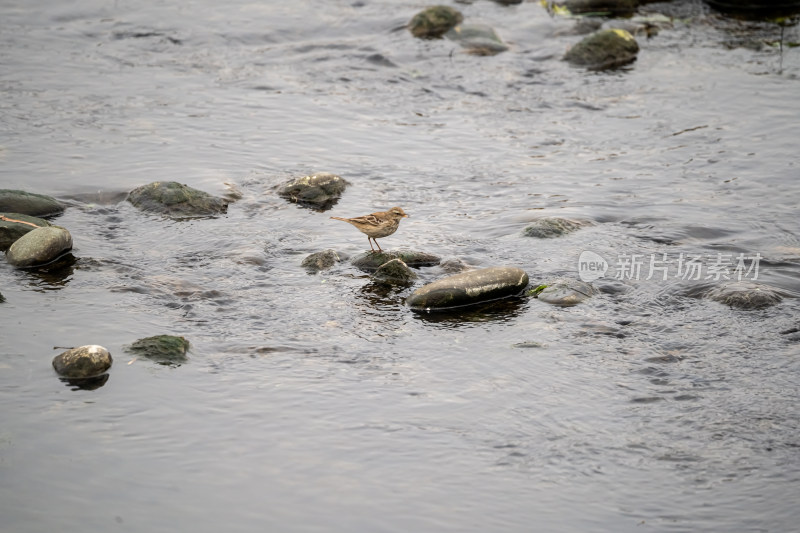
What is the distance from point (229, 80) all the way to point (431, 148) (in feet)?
12.9

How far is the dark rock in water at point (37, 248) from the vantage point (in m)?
7.73

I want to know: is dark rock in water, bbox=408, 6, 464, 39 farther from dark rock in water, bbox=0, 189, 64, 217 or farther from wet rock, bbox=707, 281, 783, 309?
wet rock, bbox=707, 281, 783, 309

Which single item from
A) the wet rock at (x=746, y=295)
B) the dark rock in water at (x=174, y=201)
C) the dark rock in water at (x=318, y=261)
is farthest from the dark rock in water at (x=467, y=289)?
the dark rock in water at (x=174, y=201)

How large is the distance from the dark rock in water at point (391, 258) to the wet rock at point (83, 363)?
2.76m

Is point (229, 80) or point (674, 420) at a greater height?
Result: point (229, 80)

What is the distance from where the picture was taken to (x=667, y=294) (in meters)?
7.63

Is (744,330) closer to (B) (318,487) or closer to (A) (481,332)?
(A) (481,332)

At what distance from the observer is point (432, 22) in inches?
614

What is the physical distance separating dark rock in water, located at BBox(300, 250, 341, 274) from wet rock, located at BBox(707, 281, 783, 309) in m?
3.34

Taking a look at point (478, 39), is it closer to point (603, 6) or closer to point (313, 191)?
point (603, 6)

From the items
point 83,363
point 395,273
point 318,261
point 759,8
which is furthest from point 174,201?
point 759,8

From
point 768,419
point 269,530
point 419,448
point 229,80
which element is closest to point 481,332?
point 419,448

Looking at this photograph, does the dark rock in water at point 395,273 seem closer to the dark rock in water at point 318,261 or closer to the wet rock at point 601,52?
the dark rock in water at point 318,261

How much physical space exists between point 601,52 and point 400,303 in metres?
8.40
